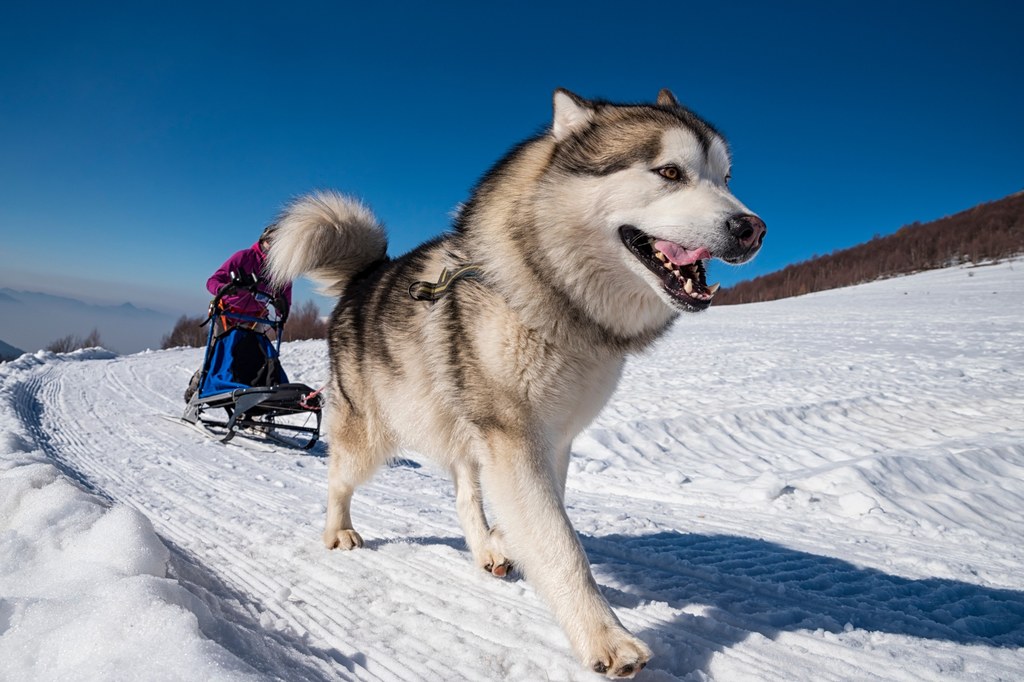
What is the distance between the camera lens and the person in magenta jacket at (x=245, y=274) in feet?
23.1

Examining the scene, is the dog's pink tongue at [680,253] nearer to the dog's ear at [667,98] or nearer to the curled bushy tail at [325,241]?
the dog's ear at [667,98]

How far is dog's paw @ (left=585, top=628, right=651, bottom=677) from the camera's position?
1.88 meters

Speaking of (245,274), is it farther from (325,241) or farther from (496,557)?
(496,557)

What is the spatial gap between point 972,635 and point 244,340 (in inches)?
280

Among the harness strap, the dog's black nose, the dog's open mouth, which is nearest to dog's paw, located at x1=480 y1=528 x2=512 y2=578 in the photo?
the harness strap

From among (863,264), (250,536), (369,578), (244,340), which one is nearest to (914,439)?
(369,578)

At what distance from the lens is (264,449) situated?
633cm

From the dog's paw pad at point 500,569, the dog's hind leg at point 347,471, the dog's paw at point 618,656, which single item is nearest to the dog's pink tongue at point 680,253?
the dog's paw at point 618,656

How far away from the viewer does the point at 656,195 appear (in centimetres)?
231

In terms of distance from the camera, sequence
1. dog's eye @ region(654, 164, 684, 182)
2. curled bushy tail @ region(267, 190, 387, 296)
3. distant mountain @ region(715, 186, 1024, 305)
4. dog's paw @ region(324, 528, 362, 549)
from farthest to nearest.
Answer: distant mountain @ region(715, 186, 1024, 305) < curled bushy tail @ region(267, 190, 387, 296) < dog's paw @ region(324, 528, 362, 549) < dog's eye @ region(654, 164, 684, 182)

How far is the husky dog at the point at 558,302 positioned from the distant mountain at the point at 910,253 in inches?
1631

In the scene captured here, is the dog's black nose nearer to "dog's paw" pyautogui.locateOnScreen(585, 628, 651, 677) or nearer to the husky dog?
the husky dog

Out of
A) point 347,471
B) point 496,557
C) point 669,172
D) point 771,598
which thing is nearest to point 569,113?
point 669,172

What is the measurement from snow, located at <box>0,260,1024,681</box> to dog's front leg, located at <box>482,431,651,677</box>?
17 cm
